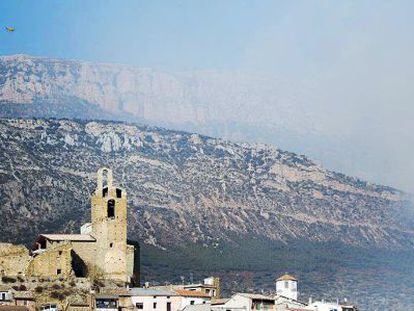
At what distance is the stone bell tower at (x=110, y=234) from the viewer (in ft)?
405

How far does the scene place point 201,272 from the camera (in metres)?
195

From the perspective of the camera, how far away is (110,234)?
123875mm

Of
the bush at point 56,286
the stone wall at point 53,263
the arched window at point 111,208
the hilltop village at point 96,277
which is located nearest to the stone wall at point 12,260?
the hilltop village at point 96,277

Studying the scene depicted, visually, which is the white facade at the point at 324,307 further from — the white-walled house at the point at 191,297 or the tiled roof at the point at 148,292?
the tiled roof at the point at 148,292

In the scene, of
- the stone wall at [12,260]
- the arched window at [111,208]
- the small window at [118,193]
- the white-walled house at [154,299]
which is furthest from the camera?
the small window at [118,193]

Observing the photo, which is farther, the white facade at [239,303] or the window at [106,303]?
the white facade at [239,303]

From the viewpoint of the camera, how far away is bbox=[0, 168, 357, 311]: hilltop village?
11550 centimetres

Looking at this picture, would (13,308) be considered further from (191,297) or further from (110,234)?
(191,297)

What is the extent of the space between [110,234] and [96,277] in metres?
4.90

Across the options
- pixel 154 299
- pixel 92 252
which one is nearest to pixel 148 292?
pixel 154 299

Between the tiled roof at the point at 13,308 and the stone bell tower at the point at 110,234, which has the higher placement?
the stone bell tower at the point at 110,234

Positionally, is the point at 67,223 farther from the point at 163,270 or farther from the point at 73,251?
the point at 73,251

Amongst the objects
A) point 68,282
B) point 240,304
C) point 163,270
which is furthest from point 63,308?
point 163,270

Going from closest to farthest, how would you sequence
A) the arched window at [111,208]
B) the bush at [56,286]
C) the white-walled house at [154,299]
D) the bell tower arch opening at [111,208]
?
1. the bush at [56,286]
2. the white-walled house at [154,299]
3. the arched window at [111,208]
4. the bell tower arch opening at [111,208]
